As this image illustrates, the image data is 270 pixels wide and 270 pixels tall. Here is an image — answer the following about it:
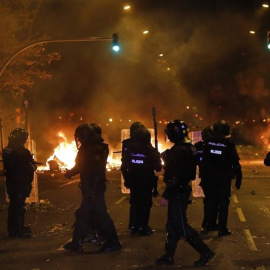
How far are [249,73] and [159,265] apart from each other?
28196 mm

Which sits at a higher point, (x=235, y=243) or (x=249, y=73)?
(x=249, y=73)

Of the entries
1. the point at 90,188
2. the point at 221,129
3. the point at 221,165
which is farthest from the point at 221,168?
the point at 90,188

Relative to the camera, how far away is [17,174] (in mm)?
7441

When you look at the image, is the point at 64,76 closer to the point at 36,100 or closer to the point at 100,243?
the point at 36,100

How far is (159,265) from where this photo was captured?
5.79 metres

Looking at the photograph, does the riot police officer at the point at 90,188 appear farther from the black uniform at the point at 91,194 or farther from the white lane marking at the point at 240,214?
the white lane marking at the point at 240,214

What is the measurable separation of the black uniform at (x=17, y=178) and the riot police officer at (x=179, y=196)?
2.49 m

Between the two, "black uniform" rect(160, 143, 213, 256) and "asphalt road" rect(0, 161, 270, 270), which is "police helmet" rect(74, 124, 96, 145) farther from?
"asphalt road" rect(0, 161, 270, 270)

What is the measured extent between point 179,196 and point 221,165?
1700 mm

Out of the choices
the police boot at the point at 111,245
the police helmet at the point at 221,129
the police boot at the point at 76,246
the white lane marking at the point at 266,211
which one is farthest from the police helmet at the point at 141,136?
the white lane marking at the point at 266,211

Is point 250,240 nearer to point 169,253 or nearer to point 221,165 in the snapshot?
point 221,165

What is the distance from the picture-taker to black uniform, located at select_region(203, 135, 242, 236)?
723 cm

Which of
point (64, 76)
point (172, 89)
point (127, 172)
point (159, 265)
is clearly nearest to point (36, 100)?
point (64, 76)

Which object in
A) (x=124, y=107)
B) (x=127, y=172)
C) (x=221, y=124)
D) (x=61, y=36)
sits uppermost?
(x=61, y=36)
